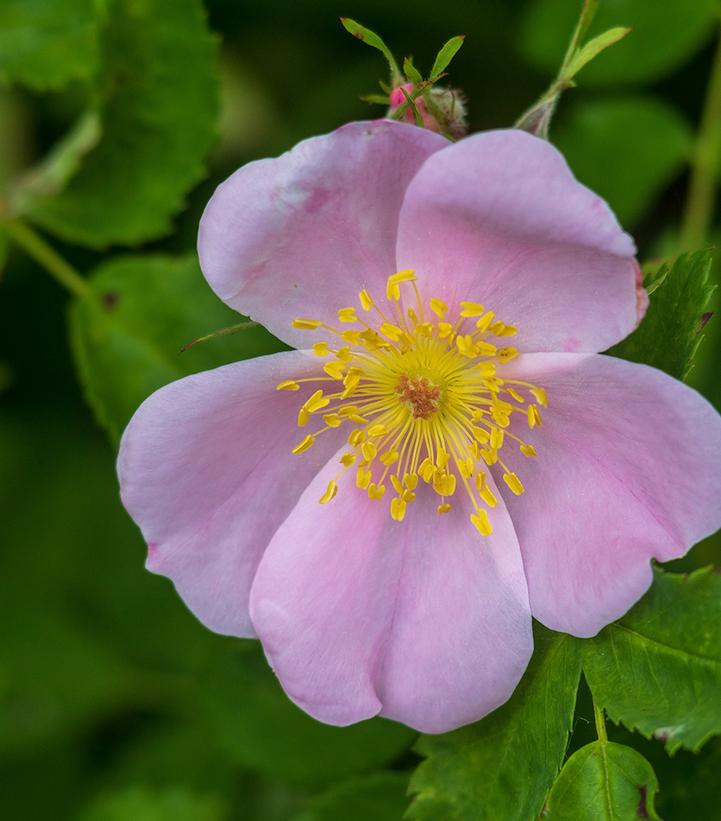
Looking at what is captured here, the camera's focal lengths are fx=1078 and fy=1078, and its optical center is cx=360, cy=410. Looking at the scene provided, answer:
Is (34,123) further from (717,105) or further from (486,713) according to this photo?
(486,713)

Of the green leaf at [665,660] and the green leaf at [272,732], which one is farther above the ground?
the green leaf at [665,660]

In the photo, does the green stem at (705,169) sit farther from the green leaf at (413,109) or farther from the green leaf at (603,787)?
the green leaf at (603,787)

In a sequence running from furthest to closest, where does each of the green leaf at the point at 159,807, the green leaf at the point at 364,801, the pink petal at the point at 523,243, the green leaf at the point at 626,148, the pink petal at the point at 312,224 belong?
1. the green leaf at the point at 159,807
2. the green leaf at the point at 626,148
3. the green leaf at the point at 364,801
4. the pink petal at the point at 312,224
5. the pink petal at the point at 523,243

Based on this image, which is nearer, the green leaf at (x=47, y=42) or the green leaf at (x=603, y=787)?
the green leaf at (x=603, y=787)

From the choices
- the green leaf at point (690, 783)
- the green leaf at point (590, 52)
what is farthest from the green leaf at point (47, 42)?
the green leaf at point (690, 783)

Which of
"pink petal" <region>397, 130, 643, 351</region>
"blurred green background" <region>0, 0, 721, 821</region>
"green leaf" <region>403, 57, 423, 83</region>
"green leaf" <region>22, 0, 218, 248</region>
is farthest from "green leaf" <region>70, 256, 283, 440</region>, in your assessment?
"green leaf" <region>403, 57, 423, 83</region>

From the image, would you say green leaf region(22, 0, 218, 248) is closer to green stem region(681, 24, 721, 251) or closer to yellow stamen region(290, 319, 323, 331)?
yellow stamen region(290, 319, 323, 331)
